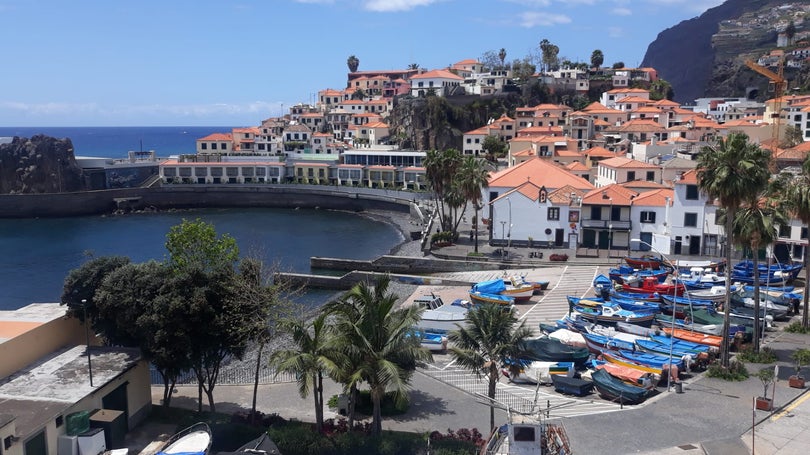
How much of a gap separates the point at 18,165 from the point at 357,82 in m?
82.2

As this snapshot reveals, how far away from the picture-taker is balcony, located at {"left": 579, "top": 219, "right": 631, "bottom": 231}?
54594 millimetres

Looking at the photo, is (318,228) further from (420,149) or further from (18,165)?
(18,165)

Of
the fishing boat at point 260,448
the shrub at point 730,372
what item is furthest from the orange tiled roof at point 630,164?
the fishing boat at point 260,448

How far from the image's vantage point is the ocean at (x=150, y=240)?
2441 inches

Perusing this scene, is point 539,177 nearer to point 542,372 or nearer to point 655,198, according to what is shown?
point 655,198

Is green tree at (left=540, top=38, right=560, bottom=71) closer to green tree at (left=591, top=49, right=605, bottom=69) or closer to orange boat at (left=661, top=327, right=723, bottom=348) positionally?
green tree at (left=591, top=49, right=605, bottom=69)

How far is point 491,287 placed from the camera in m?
43.1

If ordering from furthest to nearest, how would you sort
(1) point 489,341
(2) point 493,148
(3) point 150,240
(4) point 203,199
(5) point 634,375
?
(4) point 203,199, (2) point 493,148, (3) point 150,240, (5) point 634,375, (1) point 489,341

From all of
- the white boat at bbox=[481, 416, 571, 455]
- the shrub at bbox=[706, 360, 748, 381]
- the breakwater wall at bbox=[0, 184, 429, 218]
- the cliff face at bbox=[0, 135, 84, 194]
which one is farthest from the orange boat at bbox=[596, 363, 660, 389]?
the cliff face at bbox=[0, 135, 84, 194]

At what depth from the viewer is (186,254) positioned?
27969mm

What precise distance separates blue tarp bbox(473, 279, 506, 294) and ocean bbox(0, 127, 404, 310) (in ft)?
42.9

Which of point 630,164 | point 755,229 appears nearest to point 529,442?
point 755,229

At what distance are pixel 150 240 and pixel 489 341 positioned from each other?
68.3 metres

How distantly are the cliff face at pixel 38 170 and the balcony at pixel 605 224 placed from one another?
88.3 metres
